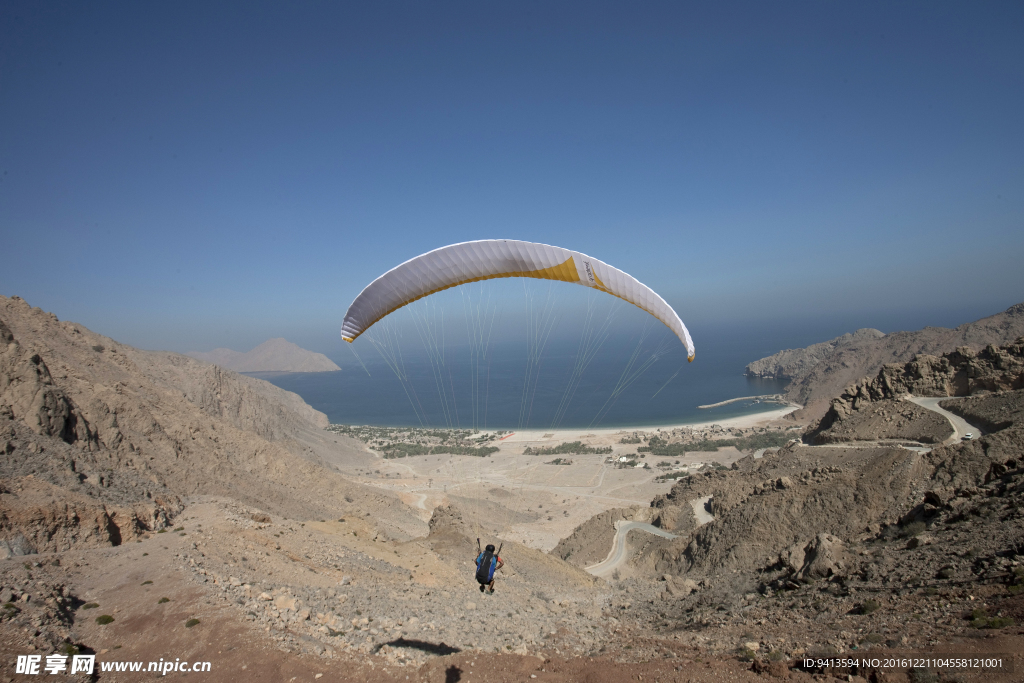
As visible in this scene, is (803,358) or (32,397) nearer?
(32,397)

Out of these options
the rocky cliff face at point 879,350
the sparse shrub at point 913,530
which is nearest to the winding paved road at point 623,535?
the sparse shrub at point 913,530

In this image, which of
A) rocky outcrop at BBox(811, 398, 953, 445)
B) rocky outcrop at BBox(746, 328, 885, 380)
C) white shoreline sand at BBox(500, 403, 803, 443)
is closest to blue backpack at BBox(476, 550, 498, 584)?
rocky outcrop at BBox(811, 398, 953, 445)

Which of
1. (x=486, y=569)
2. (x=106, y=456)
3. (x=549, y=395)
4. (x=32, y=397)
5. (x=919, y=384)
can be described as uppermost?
(x=32, y=397)

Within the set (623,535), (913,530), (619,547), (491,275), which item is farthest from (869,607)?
(623,535)

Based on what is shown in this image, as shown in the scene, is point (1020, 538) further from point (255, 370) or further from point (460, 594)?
point (255, 370)

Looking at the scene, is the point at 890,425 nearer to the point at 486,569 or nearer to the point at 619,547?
the point at 619,547

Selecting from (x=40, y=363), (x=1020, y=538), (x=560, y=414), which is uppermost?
(x=40, y=363)

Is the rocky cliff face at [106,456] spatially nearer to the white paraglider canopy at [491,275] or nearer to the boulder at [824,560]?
the white paraglider canopy at [491,275]

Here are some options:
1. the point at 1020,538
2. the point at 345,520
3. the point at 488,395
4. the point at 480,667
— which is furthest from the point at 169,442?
the point at 488,395
